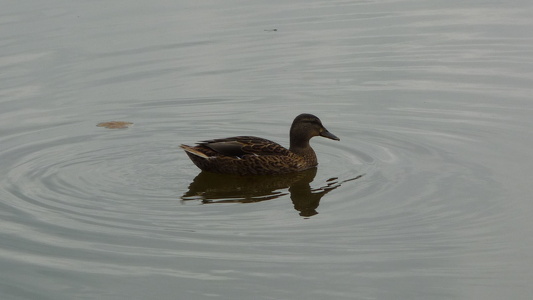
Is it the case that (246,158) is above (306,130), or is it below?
below

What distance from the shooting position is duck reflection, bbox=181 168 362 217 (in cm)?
955

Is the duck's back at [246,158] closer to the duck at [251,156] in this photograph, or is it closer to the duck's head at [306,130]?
the duck at [251,156]

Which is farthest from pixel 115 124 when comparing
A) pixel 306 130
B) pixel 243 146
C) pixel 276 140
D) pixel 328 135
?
pixel 328 135

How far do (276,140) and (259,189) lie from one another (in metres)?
1.74

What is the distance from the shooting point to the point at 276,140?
38.8ft

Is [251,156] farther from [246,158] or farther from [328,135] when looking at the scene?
[328,135]

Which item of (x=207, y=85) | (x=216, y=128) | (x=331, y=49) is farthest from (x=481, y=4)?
(x=216, y=128)

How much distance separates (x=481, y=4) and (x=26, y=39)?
8120mm

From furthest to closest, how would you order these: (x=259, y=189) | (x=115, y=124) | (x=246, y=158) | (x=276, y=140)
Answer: (x=115, y=124), (x=276, y=140), (x=246, y=158), (x=259, y=189)

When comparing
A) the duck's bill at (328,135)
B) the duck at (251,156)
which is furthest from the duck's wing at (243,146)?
the duck's bill at (328,135)

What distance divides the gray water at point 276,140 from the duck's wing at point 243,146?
31 cm

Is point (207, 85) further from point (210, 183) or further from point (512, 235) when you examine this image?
point (512, 235)

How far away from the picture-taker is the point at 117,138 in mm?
11648

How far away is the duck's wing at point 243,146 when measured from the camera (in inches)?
424
